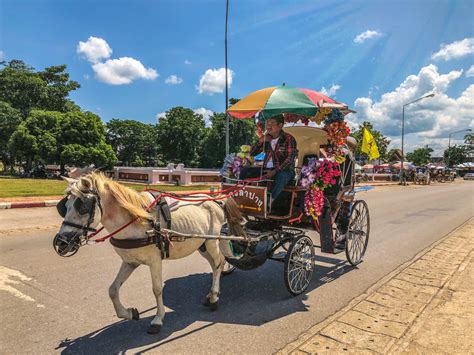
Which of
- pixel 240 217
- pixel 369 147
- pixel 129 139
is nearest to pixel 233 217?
pixel 240 217

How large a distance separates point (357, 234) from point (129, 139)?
184 ft

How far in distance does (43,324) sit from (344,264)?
5.06m

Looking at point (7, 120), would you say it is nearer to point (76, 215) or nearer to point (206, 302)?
point (206, 302)

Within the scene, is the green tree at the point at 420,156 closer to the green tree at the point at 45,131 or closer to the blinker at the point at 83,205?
the green tree at the point at 45,131

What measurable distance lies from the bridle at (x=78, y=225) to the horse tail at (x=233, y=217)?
182cm

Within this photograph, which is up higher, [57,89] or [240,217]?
[57,89]

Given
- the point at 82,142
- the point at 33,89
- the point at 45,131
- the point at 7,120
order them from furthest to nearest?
the point at 33,89
the point at 7,120
the point at 82,142
the point at 45,131

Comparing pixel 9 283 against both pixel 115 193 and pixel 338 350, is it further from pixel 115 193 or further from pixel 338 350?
pixel 338 350

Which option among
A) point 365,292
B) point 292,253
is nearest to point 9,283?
point 292,253

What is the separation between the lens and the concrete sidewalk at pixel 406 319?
11.8ft

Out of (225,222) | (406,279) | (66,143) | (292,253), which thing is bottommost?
(406,279)

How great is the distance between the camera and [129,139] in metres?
58.6

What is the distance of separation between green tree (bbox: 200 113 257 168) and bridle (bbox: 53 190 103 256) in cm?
4281

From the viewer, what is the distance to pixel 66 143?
3225cm
